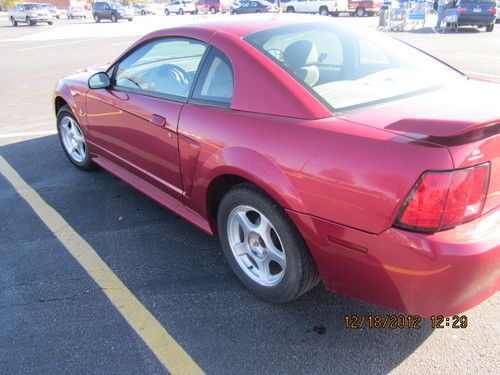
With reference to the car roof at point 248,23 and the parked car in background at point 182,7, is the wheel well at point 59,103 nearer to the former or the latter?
the car roof at point 248,23

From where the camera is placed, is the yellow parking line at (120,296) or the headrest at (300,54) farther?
the headrest at (300,54)

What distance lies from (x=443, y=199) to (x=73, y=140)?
4.13 m

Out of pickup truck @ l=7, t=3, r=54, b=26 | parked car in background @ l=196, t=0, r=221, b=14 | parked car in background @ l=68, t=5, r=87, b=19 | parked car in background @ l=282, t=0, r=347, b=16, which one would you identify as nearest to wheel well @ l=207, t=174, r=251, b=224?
parked car in background @ l=282, t=0, r=347, b=16

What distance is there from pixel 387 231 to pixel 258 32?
62.0 inches

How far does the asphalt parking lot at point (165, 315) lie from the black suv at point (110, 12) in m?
38.2

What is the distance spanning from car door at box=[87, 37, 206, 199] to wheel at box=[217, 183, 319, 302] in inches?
22.3

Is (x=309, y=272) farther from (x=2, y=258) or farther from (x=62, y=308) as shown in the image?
(x=2, y=258)

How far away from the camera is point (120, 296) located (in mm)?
2844

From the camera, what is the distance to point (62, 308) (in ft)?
9.03

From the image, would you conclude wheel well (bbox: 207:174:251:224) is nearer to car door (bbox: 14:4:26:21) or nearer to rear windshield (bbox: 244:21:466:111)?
rear windshield (bbox: 244:21:466:111)

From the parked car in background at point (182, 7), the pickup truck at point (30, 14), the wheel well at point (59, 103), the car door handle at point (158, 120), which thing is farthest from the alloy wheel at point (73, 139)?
the parked car in background at point (182, 7)

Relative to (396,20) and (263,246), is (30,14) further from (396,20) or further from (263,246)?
(263,246)

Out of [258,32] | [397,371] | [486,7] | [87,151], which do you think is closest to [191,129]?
[258,32]

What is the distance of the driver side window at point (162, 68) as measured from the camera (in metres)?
3.09
